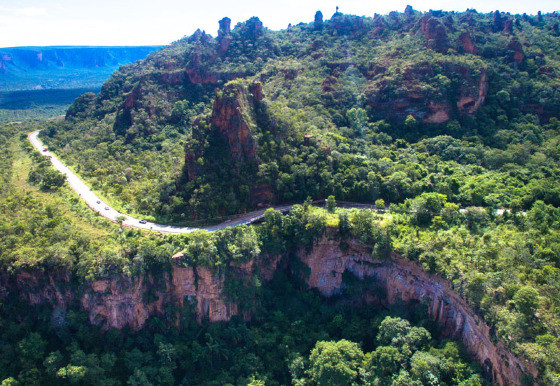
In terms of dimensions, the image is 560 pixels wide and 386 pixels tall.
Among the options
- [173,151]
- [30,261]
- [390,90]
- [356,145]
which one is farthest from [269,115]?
[30,261]

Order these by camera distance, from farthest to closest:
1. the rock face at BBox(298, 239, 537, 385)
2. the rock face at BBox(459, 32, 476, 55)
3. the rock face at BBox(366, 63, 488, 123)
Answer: the rock face at BBox(459, 32, 476, 55), the rock face at BBox(366, 63, 488, 123), the rock face at BBox(298, 239, 537, 385)

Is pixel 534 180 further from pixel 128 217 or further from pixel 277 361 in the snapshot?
pixel 128 217

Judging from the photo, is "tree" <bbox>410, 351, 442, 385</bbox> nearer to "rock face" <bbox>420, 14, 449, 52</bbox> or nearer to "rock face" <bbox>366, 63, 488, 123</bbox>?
"rock face" <bbox>366, 63, 488, 123</bbox>

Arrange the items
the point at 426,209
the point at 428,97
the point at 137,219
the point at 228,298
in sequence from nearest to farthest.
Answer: the point at 228,298 → the point at 426,209 → the point at 137,219 → the point at 428,97

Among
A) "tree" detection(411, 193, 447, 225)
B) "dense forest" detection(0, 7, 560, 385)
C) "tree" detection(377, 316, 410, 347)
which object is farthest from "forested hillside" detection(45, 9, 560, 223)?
"tree" detection(377, 316, 410, 347)

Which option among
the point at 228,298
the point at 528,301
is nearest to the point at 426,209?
the point at 528,301

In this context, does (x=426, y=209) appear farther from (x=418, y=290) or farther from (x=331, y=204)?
(x=331, y=204)
